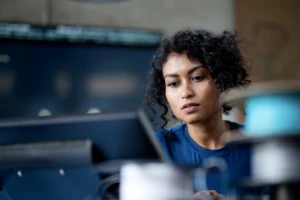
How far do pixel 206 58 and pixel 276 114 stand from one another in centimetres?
88

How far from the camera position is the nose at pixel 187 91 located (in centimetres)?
193

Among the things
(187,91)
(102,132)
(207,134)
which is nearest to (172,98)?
(187,91)

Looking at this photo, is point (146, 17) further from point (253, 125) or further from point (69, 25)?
point (253, 125)

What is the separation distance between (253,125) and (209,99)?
85cm

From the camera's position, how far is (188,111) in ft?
6.35

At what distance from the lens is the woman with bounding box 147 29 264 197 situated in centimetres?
193

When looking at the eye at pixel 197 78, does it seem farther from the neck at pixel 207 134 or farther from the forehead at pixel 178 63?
the neck at pixel 207 134

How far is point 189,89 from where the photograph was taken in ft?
6.37

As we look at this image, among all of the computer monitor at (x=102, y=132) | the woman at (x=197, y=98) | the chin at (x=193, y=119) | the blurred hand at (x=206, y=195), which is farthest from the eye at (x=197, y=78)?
the computer monitor at (x=102, y=132)

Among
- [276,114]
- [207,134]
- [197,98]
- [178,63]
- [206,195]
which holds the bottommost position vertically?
[206,195]

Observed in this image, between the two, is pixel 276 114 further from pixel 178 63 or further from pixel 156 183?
pixel 178 63

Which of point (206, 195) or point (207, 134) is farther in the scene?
point (207, 134)

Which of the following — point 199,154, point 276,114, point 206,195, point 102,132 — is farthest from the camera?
point 199,154

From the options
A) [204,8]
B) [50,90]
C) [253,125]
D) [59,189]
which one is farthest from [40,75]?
[253,125]
